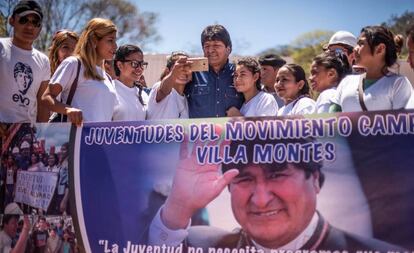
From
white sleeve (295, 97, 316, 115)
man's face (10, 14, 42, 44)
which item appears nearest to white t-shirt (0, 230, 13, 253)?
man's face (10, 14, 42, 44)

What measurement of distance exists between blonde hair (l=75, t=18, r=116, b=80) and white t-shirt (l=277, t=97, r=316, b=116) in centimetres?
146

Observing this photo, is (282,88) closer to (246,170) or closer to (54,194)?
(246,170)

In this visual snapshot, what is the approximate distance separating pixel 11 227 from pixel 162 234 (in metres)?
1.21

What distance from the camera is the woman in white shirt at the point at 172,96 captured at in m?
4.48

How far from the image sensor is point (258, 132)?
3.51 metres

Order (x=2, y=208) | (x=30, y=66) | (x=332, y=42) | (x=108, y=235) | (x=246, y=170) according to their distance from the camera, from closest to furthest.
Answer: (x=246, y=170), (x=108, y=235), (x=2, y=208), (x=30, y=66), (x=332, y=42)

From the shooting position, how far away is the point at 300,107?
4215 mm

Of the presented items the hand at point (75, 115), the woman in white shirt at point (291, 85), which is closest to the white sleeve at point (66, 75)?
the hand at point (75, 115)

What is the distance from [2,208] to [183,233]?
1451 millimetres

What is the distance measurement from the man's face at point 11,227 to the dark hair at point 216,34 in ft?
6.70

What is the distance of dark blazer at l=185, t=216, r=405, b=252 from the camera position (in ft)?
10.4

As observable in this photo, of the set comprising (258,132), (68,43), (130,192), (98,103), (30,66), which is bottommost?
(130,192)

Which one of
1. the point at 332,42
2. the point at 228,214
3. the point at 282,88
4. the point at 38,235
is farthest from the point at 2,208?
the point at 332,42

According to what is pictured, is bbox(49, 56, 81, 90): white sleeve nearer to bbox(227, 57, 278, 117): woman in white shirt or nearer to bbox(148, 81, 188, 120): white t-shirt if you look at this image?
bbox(148, 81, 188, 120): white t-shirt
